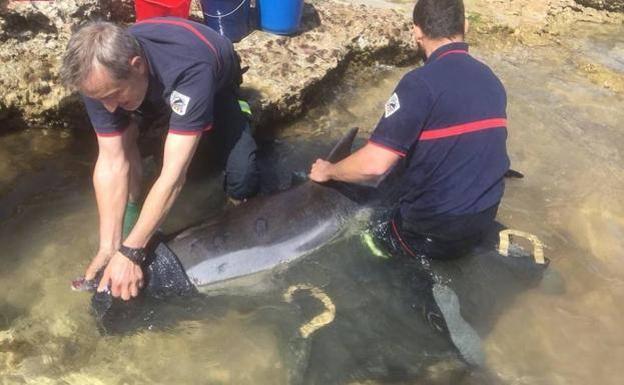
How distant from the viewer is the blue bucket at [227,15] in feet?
17.5

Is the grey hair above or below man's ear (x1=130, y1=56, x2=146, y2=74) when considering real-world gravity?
above

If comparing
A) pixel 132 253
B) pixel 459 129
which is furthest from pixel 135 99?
pixel 459 129

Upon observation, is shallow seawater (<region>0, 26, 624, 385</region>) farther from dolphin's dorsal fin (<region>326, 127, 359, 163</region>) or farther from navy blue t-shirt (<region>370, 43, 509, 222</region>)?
navy blue t-shirt (<region>370, 43, 509, 222</region>)

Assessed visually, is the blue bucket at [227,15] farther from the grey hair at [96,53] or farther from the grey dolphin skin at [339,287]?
the grey hair at [96,53]

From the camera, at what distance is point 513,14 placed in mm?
7863

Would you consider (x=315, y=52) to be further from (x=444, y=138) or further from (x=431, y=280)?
(x=444, y=138)

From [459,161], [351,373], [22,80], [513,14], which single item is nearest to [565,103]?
[513,14]

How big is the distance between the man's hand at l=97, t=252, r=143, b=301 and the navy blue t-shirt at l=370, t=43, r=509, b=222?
1396 mm

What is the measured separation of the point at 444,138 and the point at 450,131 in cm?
5

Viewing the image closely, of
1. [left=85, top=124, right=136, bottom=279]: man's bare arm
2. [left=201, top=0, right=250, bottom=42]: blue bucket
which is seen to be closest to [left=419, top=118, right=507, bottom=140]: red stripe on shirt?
[left=85, top=124, right=136, bottom=279]: man's bare arm

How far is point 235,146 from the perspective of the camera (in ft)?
13.9

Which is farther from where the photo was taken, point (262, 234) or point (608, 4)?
point (608, 4)

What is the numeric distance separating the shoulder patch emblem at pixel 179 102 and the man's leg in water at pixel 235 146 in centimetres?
78

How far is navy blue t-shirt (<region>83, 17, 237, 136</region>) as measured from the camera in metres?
3.32
